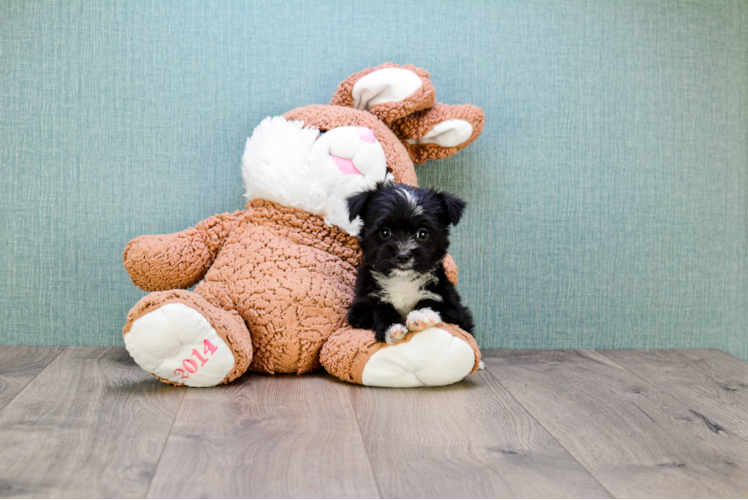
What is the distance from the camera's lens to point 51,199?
1950 millimetres

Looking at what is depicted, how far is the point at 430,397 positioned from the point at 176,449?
613 mm

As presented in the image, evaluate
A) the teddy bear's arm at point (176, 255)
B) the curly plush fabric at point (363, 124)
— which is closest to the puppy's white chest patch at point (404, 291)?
the curly plush fabric at point (363, 124)

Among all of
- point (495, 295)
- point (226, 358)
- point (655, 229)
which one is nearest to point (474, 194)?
point (495, 295)

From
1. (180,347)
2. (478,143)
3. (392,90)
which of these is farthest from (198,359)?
(478,143)

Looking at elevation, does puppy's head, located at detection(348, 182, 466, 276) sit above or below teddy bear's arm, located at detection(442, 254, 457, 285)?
above

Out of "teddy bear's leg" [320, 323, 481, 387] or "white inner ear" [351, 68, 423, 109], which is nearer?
"teddy bear's leg" [320, 323, 481, 387]

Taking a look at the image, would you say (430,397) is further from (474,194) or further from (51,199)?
(51,199)

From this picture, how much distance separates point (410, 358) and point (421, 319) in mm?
111

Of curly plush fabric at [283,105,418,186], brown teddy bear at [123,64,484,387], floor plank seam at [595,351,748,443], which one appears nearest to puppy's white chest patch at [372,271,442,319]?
Result: brown teddy bear at [123,64,484,387]

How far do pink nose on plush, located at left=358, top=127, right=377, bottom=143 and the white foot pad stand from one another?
57 centimetres

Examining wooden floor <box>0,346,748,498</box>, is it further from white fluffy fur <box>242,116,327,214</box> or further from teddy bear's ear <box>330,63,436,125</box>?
teddy bear's ear <box>330,63,436,125</box>

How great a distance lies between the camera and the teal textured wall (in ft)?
6.39

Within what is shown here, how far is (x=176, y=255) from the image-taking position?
1.68 m

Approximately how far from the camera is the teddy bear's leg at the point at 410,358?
1489mm
